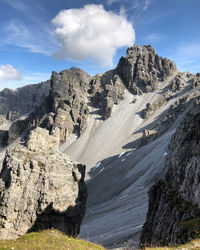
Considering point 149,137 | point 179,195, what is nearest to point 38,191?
point 179,195

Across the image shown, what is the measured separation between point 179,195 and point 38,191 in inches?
750

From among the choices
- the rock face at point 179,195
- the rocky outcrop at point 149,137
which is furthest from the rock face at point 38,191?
the rocky outcrop at point 149,137

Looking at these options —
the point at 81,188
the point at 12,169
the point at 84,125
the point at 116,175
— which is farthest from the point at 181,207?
the point at 84,125

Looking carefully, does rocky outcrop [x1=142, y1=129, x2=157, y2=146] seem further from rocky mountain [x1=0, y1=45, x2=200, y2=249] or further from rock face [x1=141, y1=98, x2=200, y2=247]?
rock face [x1=141, y1=98, x2=200, y2=247]

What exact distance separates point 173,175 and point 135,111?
552 ft

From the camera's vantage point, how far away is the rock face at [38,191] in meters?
28.2

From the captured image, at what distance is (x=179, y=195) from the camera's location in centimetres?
2480

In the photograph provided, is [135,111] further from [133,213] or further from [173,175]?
[173,175]

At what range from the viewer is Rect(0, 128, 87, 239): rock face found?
1110 inches

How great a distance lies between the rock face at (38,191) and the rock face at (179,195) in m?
11.7

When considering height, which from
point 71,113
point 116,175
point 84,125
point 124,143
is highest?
point 71,113

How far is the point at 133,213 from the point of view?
54188 mm

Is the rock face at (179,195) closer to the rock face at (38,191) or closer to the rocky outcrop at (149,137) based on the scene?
the rock face at (38,191)

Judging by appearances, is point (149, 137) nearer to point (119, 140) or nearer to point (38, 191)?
point (119, 140)
